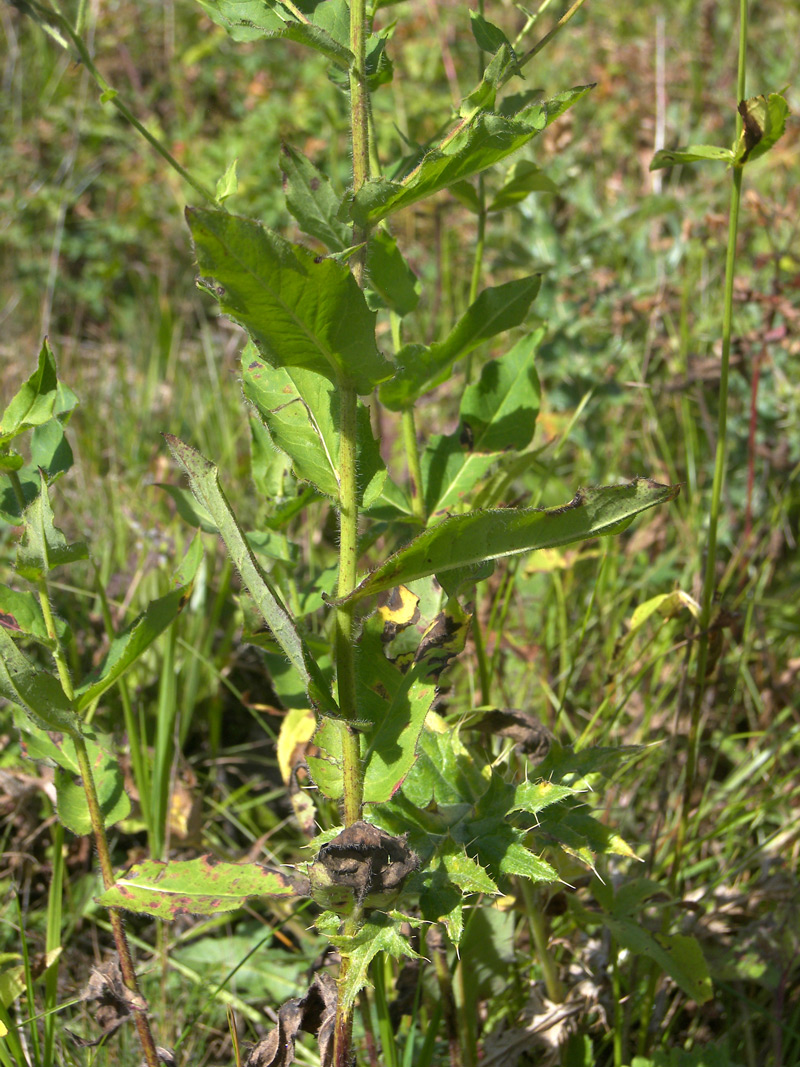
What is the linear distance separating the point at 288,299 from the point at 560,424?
6.50ft

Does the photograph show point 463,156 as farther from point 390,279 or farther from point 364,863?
point 364,863

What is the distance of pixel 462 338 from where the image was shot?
123cm

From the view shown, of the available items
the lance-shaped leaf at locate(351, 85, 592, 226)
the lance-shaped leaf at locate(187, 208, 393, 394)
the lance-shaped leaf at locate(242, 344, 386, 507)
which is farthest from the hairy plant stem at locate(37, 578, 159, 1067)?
the lance-shaped leaf at locate(351, 85, 592, 226)

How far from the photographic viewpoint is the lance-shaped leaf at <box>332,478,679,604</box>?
87 cm

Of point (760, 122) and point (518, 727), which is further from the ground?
point (760, 122)

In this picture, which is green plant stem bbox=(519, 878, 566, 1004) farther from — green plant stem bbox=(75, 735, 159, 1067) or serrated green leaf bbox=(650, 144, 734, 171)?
serrated green leaf bbox=(650, 144, 734, 171)

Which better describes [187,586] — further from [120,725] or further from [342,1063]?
[120,725]

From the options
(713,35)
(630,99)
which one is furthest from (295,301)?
(713,35)

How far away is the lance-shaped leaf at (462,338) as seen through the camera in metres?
1.21

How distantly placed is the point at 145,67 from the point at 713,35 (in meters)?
3.52

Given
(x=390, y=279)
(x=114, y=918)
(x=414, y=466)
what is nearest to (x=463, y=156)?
(x=390, y=279)

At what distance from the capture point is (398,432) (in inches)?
113

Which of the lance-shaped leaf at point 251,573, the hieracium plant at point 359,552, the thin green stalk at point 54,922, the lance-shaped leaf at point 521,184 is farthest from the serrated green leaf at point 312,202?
the thin green stalk at point 54,922

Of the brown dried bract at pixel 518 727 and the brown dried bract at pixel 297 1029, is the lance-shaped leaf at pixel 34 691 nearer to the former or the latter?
the brown dried bract at pixel 297 1029
